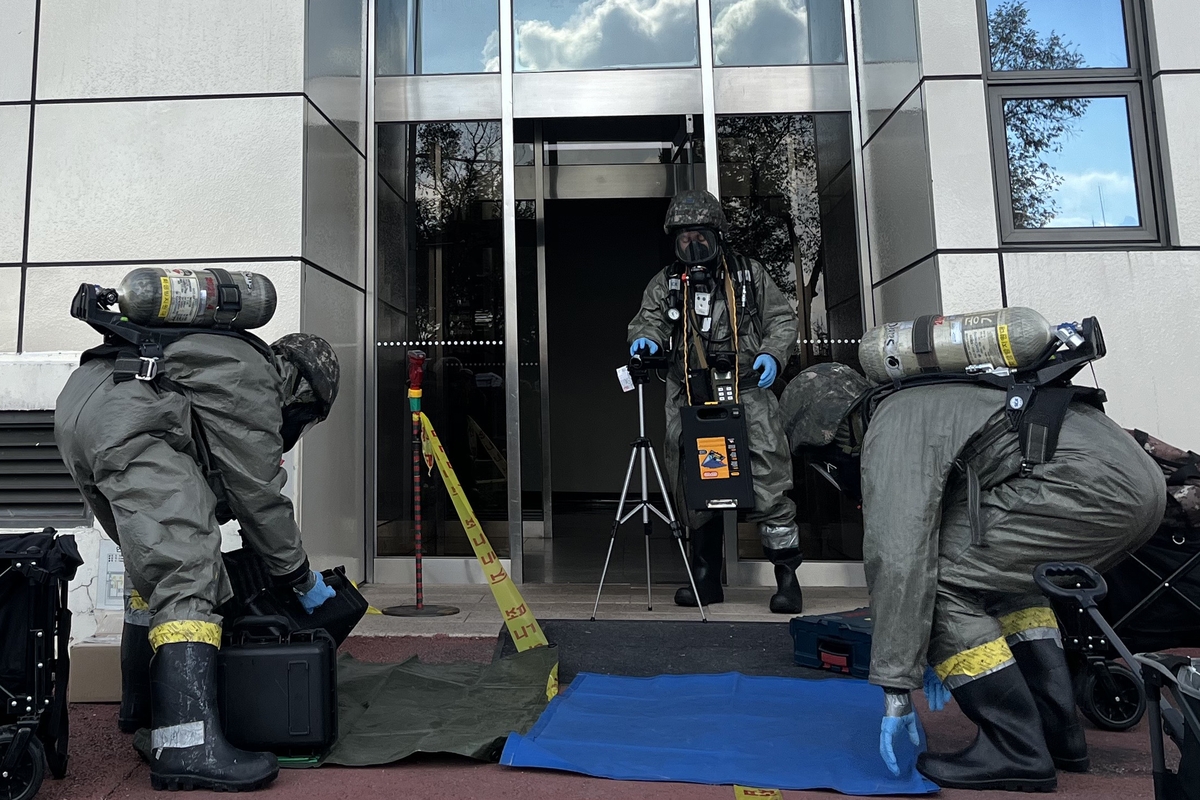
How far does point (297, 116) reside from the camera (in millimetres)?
5230

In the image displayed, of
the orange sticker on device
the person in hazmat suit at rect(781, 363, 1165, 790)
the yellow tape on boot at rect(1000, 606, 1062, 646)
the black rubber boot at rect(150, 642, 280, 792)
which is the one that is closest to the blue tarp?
the person in hazmat suit at rect(781, 363, 1165, 790)

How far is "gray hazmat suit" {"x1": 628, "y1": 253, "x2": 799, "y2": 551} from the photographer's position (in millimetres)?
5195

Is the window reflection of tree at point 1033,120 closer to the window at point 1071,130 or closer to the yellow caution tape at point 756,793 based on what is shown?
the window at point 1071,130

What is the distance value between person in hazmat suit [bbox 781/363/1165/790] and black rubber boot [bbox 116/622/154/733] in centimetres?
248

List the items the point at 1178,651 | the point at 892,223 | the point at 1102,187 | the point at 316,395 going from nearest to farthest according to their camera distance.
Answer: the point at 316,395, the point at 1178,651, the point at 1102,187, the point at 892,223

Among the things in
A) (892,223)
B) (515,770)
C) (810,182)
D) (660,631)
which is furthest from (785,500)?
(515,770)

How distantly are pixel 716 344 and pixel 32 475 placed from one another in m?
3.77

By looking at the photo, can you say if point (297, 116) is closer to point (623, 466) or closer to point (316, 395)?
point (316, 395)

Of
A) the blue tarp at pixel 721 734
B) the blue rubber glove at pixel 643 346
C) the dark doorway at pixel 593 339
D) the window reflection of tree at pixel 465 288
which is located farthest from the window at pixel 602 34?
the dark doorway at pixel 593 339

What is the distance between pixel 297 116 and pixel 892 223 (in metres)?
3.74

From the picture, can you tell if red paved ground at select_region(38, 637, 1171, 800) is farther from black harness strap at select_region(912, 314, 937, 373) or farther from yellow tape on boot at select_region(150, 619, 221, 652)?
black harness strap at select_region(912, 314, 937, 373)

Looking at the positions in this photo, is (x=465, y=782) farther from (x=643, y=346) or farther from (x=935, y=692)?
(x=643, y=346)

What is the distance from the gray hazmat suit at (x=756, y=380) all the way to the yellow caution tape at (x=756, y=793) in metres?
2.61

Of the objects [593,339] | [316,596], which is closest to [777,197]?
[316,596]
